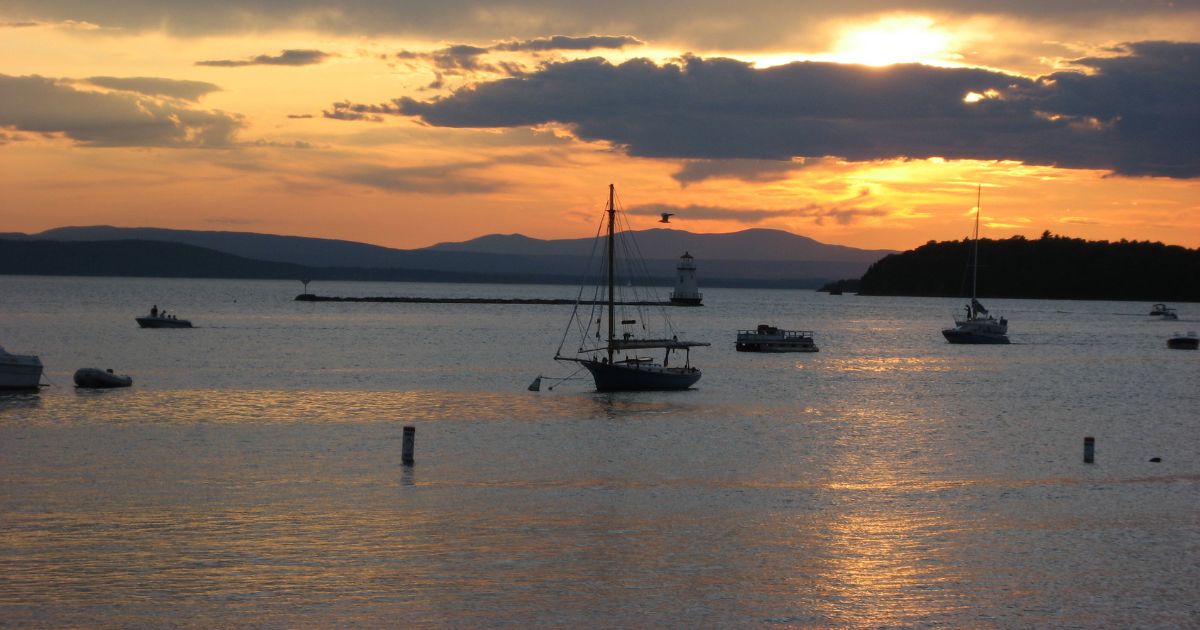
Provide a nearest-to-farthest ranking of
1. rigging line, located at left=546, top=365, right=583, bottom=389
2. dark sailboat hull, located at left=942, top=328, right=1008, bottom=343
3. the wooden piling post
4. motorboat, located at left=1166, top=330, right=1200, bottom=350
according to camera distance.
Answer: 1. the wooden piling post
2. rigging line, located at left=546, top=365, right=583, bottom=389
3. dark sailboat hull, located at left=942, top=328, right=1008, bottom=343
4. motorboat, located at left=1166, top=330, right=1200, bottom=350

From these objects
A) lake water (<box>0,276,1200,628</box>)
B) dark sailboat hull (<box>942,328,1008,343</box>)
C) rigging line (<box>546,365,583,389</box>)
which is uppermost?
dark sailboat hull (<box>942,328,1008,343</box>)

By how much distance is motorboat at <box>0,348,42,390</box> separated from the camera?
50719mm

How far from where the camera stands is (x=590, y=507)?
26.1m

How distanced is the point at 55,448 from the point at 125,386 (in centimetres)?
2248

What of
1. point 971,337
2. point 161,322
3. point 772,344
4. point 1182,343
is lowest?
point 161,322

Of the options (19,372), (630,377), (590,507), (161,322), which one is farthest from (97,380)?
(161,322)

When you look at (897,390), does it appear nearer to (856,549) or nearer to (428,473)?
(428,473)

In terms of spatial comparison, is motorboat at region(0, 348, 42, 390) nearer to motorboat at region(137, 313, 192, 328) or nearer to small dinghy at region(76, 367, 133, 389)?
small dinghy at region(76, 367, 133, 389)

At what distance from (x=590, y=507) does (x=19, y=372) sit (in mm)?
35407

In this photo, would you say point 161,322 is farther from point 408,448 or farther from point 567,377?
point 408,448

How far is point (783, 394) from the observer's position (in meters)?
60.4

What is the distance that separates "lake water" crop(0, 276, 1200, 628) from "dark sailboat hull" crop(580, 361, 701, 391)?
Answer: 162 centimetres

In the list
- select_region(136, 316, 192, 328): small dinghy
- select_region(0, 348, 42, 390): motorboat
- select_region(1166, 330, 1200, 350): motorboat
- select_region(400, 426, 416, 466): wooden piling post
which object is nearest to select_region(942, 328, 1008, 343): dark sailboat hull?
select_region(1166, 330, 1200, 350): motorboat

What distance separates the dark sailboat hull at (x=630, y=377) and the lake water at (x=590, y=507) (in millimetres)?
1618
